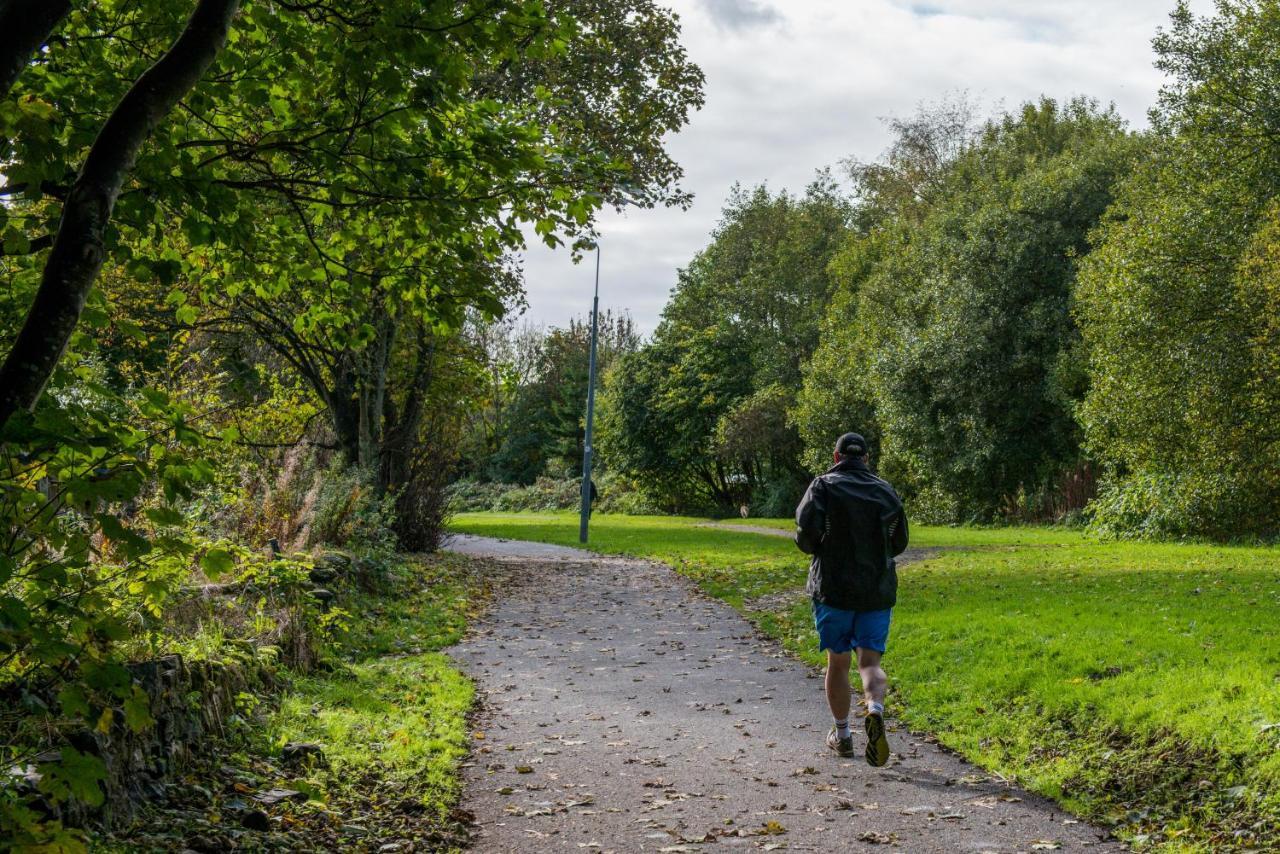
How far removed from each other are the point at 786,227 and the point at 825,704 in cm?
5100

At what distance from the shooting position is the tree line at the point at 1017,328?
885 inches

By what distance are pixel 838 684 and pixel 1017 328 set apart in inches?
1247

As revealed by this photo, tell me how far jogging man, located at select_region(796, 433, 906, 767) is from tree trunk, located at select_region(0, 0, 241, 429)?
5.05 metres

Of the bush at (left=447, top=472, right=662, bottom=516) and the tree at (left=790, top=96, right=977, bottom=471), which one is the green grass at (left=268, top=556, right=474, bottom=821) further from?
the bush at (left=447, top=472, right=662, bottom=516)

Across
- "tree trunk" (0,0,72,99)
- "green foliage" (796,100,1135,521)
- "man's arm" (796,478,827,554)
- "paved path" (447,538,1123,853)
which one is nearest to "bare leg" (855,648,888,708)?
"paved path" (447,538,1123,853)

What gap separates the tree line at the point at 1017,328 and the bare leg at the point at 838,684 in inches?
583

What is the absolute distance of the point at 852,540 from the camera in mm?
7609

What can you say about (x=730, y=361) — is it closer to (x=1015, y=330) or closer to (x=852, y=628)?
(x=1015, y=330)

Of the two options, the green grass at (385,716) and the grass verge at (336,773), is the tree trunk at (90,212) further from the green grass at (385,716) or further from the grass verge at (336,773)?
the green grass at (385,716)

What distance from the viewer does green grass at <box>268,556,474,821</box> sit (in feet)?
22.5

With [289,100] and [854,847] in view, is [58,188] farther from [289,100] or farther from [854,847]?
[854,847]

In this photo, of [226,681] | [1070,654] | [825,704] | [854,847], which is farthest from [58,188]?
[1070,654]

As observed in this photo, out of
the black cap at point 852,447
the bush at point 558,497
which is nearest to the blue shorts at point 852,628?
the black cap at point 852,447

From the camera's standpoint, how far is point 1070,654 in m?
9.70
